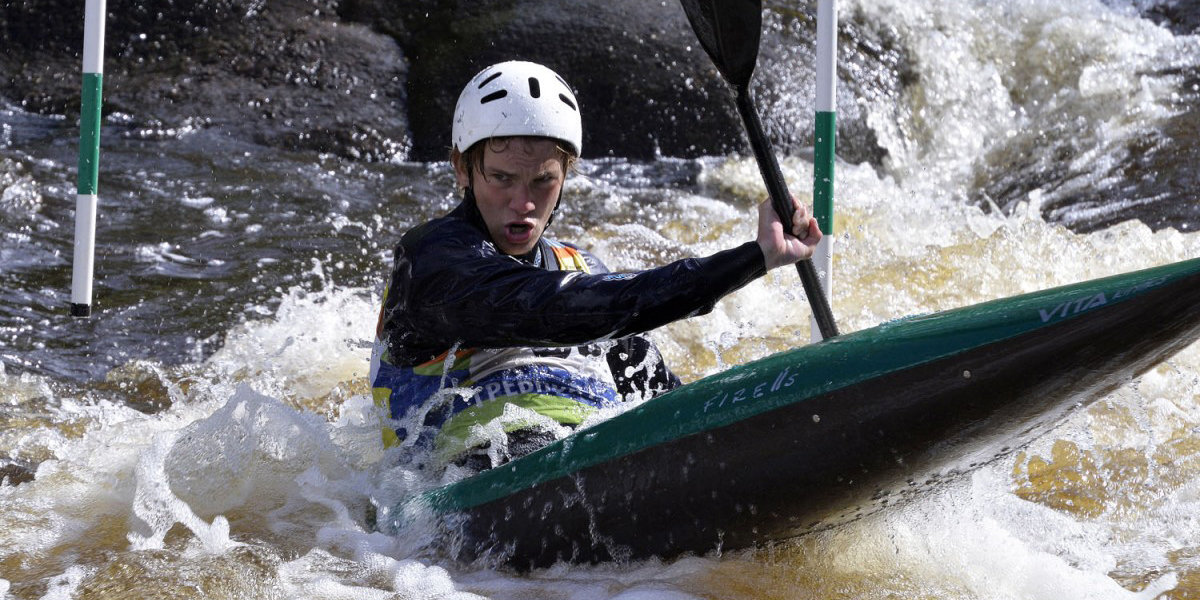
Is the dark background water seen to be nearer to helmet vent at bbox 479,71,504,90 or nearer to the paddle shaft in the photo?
helmet vent at bbox 479,71,504,90

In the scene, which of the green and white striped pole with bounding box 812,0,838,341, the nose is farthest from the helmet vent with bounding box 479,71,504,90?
the green and white striped pole with bounding box 812,0,838,341

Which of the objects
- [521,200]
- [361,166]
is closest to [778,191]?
[521,200]

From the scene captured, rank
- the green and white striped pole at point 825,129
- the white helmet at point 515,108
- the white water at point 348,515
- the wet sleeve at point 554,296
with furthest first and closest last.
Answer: the green and white striped pole at point 825,129
the white helmet at point 515,108
the white water at point 348,515
the wet sleeve at point 554,296

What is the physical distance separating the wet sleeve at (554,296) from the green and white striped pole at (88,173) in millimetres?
1890

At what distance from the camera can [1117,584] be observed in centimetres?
261

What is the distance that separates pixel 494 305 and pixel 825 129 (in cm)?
188

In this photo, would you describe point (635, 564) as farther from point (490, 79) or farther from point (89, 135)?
point (89, 135)

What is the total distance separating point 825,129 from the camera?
4.02m

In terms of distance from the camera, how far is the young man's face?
278 cm

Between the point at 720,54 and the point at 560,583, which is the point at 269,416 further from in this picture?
the point at 720,54

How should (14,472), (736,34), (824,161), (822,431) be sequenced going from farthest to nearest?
(824,161) → (14,472) → (736,34) → (822,431)

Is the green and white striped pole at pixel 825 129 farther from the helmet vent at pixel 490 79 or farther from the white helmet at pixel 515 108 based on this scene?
the helmet vent at pixel 490 79

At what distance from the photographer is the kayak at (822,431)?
2.18 metres

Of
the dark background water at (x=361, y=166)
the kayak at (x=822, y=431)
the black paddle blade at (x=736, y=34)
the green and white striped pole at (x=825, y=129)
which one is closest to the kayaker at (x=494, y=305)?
the kayak at (x=822, y=431)
